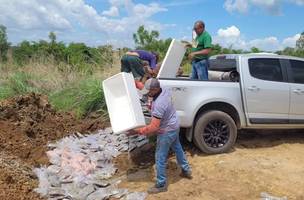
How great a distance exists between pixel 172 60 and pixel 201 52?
2.27ft

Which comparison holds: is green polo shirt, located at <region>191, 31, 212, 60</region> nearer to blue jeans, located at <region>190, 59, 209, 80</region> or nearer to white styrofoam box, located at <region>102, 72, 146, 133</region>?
blue jeans, located at <region>190, 59, 209, 80</region>

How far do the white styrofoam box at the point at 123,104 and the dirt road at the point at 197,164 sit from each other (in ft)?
3.59

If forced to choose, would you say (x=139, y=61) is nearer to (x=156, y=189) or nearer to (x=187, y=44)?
(x=187, y=44)

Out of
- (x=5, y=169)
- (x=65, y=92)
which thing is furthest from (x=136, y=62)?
(x=5, y=169)

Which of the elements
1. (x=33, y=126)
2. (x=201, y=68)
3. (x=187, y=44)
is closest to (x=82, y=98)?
(x=33, y=126)

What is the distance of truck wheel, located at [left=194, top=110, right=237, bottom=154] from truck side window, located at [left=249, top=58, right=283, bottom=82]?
1090mm

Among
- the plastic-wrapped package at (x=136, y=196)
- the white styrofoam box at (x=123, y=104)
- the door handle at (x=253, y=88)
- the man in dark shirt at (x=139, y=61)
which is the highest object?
the man in dark shirt at (x=139, y=61)


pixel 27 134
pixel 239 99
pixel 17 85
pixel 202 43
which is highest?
pixel 202 43

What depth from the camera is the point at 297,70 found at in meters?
9.34

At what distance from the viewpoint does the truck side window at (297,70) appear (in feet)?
30.5

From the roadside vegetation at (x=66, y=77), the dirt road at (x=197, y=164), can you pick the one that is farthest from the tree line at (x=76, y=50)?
the dirt road at (x=197, y=164)

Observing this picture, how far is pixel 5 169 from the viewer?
24.9 ft

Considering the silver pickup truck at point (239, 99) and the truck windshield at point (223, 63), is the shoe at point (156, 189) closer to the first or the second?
the silver pickup truck at point (239, 99)

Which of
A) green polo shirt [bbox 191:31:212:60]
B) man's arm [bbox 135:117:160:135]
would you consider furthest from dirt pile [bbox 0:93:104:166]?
green polo shirt [bbox 191:31:212:60]
